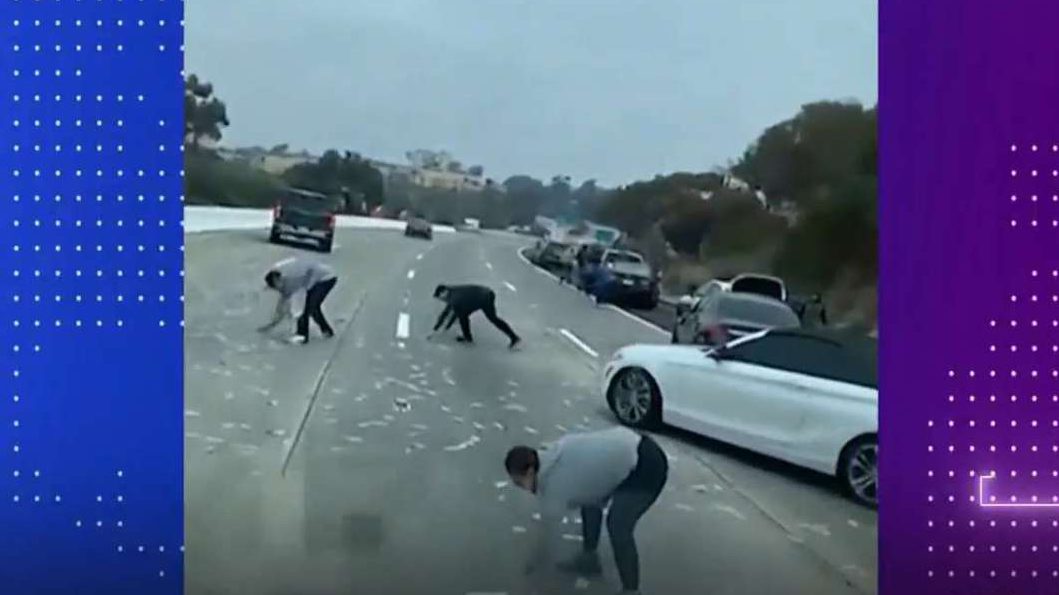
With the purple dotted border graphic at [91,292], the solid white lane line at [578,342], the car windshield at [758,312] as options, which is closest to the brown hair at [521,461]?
the solid white lane line at [578,342]

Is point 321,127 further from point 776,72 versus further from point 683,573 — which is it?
point 683,573

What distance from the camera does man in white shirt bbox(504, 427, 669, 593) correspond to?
2.44 metres

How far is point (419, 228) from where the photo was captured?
263 cm

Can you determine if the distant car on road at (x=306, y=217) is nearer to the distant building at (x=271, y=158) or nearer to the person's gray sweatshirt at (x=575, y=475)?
the distant building at (x=271, y=158)

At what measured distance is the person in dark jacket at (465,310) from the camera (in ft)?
8.38

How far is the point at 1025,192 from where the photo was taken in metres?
2.47

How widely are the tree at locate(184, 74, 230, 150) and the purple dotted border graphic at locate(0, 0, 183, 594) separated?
3 centimetres

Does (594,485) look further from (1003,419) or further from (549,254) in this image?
(1003,419)

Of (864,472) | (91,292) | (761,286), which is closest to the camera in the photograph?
(91,292)

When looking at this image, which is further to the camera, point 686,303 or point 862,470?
point 686,303

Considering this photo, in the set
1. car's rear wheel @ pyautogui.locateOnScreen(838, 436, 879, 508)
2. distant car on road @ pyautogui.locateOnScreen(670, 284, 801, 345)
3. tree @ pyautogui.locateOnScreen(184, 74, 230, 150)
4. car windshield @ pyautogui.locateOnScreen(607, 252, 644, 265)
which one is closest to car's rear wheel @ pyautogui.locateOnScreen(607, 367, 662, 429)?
distant car on road @ pyautogui.locateOnScreen(670, 284, 801, 345)

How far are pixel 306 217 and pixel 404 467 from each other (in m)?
0.49

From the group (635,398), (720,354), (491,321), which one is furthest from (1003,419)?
(491,321)

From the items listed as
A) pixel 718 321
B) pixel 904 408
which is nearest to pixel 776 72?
pixel 718 321
